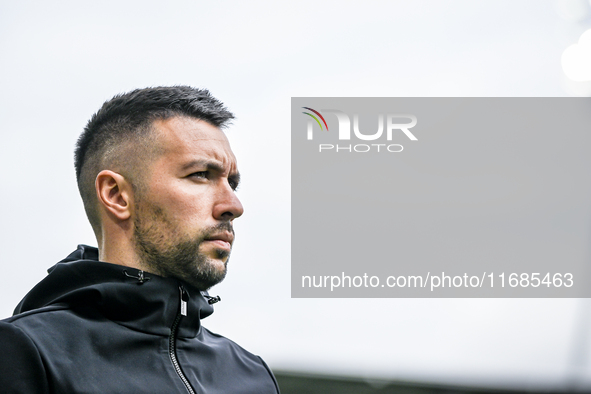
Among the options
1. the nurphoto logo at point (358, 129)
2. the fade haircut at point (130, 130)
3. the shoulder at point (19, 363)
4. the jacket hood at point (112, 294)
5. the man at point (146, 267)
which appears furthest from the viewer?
the nurphoto logo at point (358, 129)

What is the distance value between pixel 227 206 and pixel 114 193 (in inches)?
16.2

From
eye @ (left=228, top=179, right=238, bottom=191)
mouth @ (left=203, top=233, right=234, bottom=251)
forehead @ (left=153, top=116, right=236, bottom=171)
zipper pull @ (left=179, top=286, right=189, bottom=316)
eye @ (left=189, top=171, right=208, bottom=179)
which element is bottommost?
zipper pull @ (left=179, top=286, right=189, bottom=316)

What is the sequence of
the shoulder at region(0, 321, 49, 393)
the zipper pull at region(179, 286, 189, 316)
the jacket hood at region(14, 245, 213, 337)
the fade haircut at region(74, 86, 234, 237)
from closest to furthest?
1. the shoulder at region(0, 321, 49, 393)
2. the jacket hood at region(14, 245, 213, 337)
3. the zipper pull at region(179, 286, 189, 316)
4. the fade haircut at region(74, 86, 234, 237)

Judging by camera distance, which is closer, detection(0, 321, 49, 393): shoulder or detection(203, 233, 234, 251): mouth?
detection(0, 321, 49, 393): shoulder

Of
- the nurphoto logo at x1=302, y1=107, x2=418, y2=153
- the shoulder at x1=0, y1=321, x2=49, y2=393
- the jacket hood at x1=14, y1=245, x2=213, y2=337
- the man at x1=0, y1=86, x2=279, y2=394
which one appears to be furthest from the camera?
the nurphoto logo at x1=302, y1=107, x2=418, y2=153

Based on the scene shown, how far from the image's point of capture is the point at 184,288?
→ 6.45 ft

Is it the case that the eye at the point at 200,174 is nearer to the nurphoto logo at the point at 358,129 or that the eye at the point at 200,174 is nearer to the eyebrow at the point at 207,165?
the eyebrow at the point at 207,165

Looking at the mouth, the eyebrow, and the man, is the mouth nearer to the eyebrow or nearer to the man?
the man

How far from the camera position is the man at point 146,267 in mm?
1668

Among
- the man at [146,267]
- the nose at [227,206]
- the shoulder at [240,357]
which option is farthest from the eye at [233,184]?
the shoulder at [240,357]

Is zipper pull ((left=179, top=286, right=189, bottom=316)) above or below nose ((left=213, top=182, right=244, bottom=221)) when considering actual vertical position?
below

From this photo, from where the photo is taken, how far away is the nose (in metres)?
1.99

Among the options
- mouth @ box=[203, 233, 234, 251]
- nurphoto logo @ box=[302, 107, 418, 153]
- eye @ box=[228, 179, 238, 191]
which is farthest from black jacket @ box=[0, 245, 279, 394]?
nurphoto logo @ box=[302, 107, 418, 153]

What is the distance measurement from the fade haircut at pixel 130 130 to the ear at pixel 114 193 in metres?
0.03
